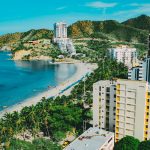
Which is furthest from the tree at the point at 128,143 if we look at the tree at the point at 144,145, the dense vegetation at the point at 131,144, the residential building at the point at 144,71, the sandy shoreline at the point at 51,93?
the residential building at the point at 144,71

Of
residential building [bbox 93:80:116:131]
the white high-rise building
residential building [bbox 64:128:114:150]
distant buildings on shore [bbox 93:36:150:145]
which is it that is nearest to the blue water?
the white high-rise building

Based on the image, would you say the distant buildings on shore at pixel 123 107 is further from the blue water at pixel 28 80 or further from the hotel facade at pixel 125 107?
the blue water at pixel 28 80

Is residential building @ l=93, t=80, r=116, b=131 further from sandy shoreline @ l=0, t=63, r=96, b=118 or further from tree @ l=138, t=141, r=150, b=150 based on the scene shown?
sandy shoreline @ l=0, t=63, r=96, b=118

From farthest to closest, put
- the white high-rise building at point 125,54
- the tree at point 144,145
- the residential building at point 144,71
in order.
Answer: the white high-rise building at point 125,54
the residential building at point 144,71
the tree at point 144,145

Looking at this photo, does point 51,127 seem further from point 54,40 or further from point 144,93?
point 54,40

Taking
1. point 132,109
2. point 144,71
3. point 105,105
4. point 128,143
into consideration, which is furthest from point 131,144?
point 144,71

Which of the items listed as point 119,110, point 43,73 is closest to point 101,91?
point 119,110
